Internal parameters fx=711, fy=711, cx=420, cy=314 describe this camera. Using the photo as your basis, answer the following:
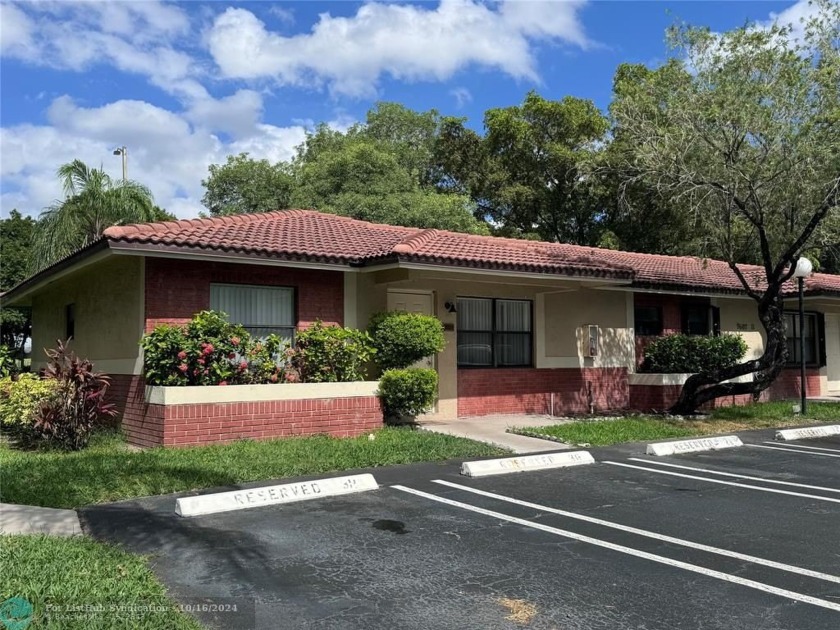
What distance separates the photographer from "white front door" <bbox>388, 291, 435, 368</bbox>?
44.2 ft

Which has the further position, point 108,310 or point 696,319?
point 696,319

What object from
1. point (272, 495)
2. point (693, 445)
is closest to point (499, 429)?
point (693, 445)

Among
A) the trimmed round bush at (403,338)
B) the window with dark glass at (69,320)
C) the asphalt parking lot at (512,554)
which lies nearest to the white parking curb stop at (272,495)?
the asphalt parking lot at (512,554)

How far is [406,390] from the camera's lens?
11953 mm

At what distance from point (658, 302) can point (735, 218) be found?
351 centimetres

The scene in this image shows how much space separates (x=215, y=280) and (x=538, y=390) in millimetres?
7332

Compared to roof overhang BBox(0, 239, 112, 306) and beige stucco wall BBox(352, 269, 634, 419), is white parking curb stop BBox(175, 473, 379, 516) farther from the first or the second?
beige stucco wall BBox(352, 269, 634, 419)

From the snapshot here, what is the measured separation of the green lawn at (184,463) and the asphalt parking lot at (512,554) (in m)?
0.60

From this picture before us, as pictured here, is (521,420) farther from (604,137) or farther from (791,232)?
(604,137)

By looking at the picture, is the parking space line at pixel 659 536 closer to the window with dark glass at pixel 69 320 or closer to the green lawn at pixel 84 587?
the green lawn at pixel 84 587

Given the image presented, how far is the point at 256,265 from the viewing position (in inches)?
463

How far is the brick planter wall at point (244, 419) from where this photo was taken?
9859 mm

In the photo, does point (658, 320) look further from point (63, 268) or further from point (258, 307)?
point (63, 268)

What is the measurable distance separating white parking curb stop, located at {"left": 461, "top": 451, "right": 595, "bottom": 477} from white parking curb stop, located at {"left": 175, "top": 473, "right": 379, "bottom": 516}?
4.70 ft
